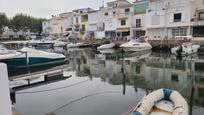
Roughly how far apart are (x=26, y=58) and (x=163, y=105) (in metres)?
15.4

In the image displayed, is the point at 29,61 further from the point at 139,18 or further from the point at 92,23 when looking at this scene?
the point at 92,23

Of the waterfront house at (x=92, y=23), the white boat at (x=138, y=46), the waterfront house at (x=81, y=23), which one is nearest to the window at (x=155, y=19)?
the white boat at (x=138, y=46)

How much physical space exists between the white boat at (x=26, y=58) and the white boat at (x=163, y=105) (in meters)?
14.7

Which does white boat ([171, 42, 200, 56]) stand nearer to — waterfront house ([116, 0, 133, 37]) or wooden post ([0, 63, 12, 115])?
waterfront house ([116, 0, 133, 37])

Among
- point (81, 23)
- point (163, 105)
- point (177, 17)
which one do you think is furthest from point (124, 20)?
point (163, 105)

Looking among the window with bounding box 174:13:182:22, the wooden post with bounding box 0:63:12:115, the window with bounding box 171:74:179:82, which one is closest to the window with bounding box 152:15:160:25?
the window with bounding box 174:13:182:22

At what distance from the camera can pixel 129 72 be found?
17656 mm

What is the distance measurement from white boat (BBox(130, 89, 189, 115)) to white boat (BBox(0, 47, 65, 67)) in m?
14.7

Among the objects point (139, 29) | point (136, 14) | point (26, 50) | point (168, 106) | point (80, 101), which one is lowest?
point (80, 101)

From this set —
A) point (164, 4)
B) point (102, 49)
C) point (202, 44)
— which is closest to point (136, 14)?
point (164, 4)

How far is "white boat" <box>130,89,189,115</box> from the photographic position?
6507mm

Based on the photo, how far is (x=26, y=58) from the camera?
63.9 feet

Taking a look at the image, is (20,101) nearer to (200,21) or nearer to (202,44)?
(202,44)

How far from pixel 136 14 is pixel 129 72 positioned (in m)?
28.3
